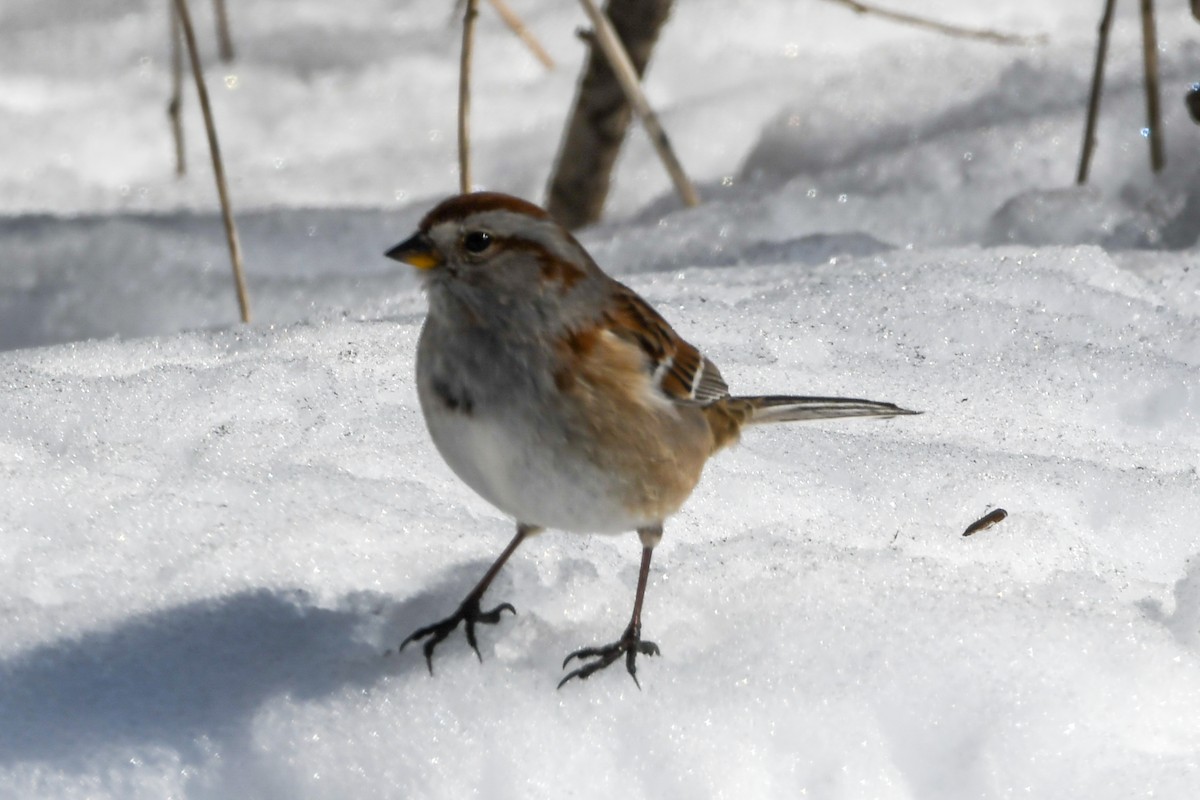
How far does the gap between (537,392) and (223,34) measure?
16.0ft

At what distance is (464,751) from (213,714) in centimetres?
43

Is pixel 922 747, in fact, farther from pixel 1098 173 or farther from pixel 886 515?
pixel 1098 173

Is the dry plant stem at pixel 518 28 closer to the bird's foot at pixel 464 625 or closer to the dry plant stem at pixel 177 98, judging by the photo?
the dry plant stem at pixel 177 98

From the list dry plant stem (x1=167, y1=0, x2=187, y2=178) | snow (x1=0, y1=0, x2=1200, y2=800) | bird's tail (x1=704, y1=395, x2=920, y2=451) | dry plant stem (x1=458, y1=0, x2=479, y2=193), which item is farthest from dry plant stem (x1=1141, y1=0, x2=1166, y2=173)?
dry plant stem (x1=167, y1=0, x2=187, y2=178)

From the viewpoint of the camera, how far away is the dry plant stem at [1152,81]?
4.46 meters

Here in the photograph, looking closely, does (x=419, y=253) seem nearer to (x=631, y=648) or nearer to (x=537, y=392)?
(x=537, y=392)

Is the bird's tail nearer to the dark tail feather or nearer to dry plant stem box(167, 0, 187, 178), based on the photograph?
the dark tail feather

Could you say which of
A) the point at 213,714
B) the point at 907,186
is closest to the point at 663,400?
the point at 213,714

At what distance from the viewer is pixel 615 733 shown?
2430mm

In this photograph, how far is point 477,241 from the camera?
8.46 feet

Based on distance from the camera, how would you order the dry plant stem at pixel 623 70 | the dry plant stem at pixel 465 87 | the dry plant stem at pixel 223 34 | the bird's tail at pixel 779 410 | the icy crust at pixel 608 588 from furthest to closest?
1. the dry plant stem at pixel 223 34
2. the dry plant stem at pixel 623 70
3. the dry plant stem at pixel 465 87
4. the bird's tail at pixel 779 410
5. the icy crust at pixel 608 588

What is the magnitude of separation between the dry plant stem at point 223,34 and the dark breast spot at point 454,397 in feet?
14.3

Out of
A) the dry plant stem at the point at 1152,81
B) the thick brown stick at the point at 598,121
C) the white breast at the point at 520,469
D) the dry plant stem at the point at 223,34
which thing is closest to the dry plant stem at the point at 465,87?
the thick brown stick at the point at 598,121

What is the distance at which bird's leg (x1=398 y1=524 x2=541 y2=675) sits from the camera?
2574 millimetres
